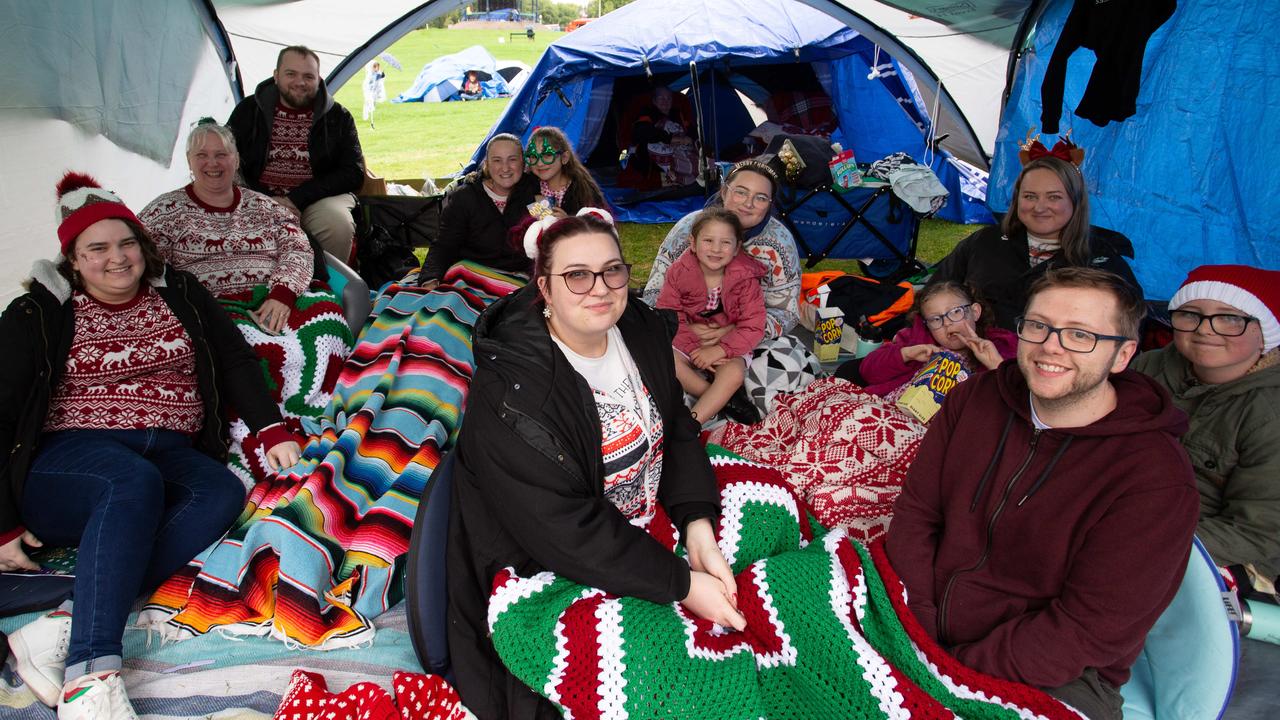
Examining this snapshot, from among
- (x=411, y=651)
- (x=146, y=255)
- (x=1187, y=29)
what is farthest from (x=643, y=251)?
(x=411, y=651)

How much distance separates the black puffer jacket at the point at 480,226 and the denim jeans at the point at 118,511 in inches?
70.0

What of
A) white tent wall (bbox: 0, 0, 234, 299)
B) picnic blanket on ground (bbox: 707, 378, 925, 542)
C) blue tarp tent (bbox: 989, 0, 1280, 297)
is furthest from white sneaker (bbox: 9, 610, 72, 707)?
blue tarp tent (bbox: 989, 0, 1280, 297)

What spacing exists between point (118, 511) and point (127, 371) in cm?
56

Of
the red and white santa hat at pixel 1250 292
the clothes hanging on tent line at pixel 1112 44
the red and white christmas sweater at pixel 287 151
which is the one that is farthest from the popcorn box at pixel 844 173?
the red and white santa hat at pixel 1250 292

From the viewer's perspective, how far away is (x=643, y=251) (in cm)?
640

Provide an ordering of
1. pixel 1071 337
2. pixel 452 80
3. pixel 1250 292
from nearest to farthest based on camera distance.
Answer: pixel 1071 337 → pixel 1250 292 → pixel 452 80

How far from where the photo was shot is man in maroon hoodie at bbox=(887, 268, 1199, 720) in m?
1.60

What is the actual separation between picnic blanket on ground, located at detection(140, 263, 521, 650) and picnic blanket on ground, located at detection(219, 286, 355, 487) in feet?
0.60

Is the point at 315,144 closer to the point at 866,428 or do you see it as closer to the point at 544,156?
the point at 544,156

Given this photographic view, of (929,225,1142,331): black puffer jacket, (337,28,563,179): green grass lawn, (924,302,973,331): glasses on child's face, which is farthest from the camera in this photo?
(337,28,563,179): green grass lawn

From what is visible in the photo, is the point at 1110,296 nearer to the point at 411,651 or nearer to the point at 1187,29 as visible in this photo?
the point at 411,651

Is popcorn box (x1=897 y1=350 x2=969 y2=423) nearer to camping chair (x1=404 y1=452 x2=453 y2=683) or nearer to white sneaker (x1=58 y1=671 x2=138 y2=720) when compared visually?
camping chair (x1=404 y1=452 x2=453 y2=683)

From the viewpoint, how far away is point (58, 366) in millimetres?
2410

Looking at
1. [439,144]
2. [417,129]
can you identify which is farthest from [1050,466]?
[417,129]
